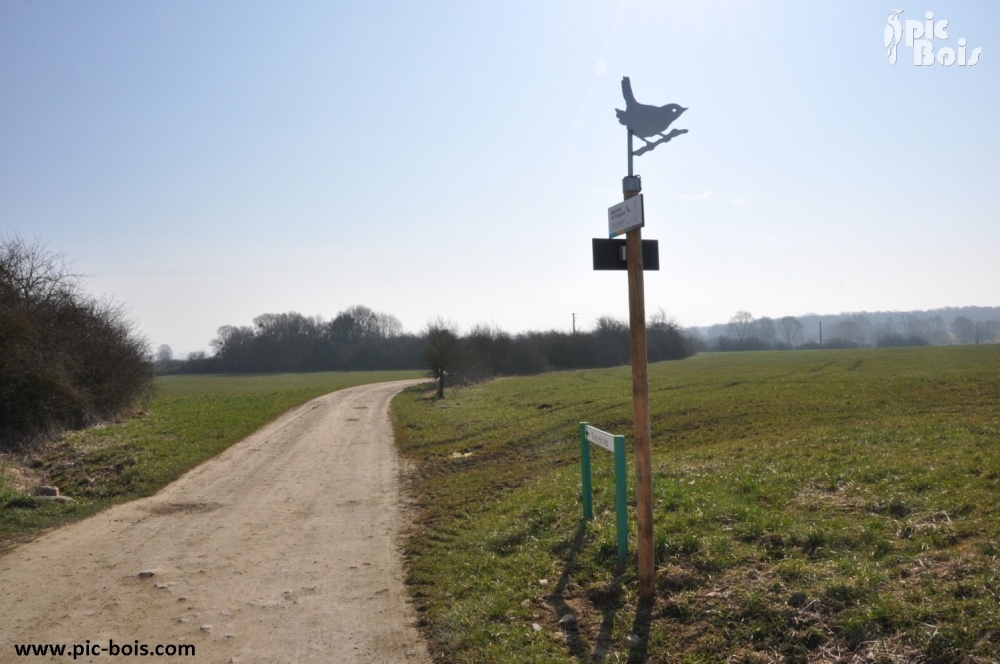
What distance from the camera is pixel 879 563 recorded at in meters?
5.36

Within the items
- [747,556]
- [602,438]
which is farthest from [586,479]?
[747,556]

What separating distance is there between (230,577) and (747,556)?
5100 millimetres

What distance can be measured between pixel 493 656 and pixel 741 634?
1.78 meters

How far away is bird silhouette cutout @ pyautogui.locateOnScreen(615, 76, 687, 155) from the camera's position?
585 cm

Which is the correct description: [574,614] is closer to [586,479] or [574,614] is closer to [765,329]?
[586,479]

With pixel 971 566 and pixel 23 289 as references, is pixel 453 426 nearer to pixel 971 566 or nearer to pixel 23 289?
pixel 23 289

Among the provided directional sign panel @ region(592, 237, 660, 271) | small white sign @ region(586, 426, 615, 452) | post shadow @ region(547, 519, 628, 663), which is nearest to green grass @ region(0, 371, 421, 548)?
post shadow @ region(547, 519, 628, 663)

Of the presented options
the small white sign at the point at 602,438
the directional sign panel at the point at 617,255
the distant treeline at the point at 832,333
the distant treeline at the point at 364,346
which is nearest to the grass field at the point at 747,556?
the small white sign at the point at 602,438

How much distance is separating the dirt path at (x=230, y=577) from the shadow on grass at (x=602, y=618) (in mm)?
1181

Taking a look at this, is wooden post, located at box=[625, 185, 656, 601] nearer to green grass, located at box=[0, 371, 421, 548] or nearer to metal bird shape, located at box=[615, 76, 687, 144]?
metal bird shape, located at box=[615, 76, 687, 144]

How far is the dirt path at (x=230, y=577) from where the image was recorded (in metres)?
5.50

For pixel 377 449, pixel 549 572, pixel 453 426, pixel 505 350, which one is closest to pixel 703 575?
pixel 549 572

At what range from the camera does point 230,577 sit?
7125 millimetres

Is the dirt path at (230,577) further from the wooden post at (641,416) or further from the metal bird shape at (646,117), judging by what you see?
the metal bird shape at (646,117)
